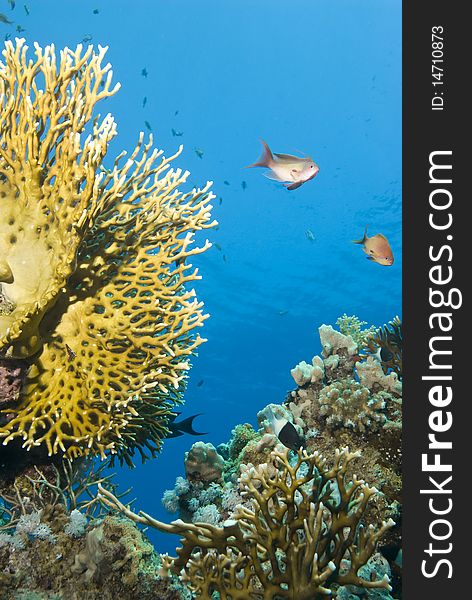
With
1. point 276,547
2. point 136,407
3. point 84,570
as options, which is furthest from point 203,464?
point 276,547

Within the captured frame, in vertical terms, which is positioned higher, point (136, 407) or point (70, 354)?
point (70, 354)

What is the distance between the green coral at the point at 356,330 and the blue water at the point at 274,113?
80.0 ft

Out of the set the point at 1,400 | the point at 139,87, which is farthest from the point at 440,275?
the point at 139,87

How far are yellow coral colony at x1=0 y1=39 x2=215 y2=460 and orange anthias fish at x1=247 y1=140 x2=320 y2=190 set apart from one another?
1.49 metres

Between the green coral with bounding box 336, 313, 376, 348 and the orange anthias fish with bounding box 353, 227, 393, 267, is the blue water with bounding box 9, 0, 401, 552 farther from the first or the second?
the orange anthias fish with bounding box 353, 227, 393, 267

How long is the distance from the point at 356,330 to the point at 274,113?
29775mm

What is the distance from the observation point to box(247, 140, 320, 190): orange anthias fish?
16.1ft

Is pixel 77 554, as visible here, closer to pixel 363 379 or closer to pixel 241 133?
pixel 363 379

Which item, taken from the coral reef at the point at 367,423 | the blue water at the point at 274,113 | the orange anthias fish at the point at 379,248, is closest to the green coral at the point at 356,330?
the coral reef at the point at 367,423

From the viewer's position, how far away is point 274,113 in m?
33.6

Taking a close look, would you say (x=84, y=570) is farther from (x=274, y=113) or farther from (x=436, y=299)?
(x=274, y=113)

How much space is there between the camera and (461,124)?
10.3 feet

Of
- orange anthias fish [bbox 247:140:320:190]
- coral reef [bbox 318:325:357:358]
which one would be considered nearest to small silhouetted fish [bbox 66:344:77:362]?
orange anthias fish [bbox 247:140:320:190]

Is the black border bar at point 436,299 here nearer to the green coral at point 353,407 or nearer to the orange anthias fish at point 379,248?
the green coral at point 353,407
